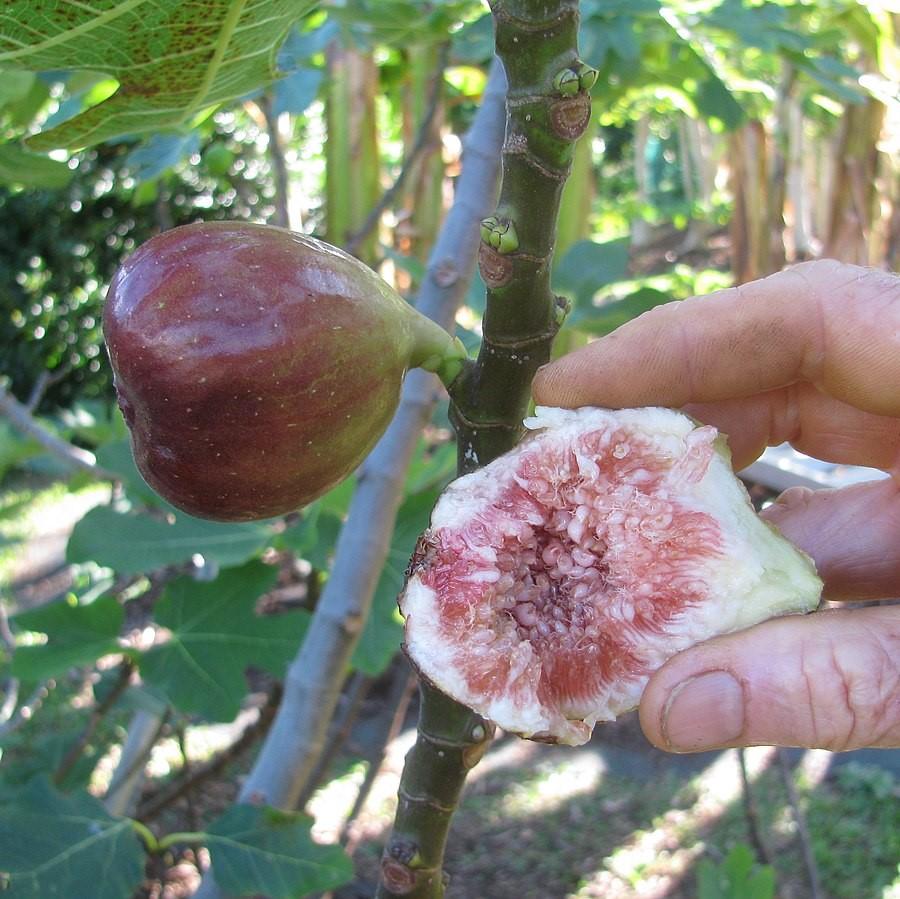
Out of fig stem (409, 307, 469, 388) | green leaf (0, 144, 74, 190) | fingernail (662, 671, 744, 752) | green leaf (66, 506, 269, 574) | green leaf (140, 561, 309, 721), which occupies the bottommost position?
green leaf (140, 561, 309, 721)

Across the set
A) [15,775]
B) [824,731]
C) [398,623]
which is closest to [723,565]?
[824,731]

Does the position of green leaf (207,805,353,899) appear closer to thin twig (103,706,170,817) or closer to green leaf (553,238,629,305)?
thin twig (103,706,170,817)

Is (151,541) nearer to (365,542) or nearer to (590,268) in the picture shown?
(365,542)

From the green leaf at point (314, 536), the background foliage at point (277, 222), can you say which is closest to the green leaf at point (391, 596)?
the background foliage at point (277, 222)

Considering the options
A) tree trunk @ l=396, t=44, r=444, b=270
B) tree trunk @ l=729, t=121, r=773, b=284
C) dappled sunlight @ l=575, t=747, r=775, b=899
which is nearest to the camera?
dappled sunlight @ l=575, t=747, r=775, b=899

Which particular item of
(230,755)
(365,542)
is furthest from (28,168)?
(230,755)

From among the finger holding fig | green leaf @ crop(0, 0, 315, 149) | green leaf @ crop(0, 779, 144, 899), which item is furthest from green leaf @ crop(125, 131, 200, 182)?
green leaf @ crop(0, 779, 144, 899)

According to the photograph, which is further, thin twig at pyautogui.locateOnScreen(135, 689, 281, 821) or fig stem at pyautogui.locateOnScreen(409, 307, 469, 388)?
thin twig at pyautogui.locateOnScreen(135, 689, 281, 821)
